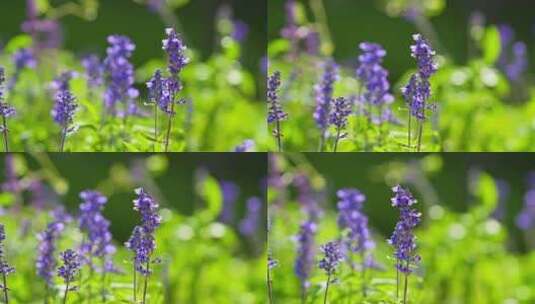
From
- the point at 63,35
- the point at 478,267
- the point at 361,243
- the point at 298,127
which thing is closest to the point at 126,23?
the point at 63,35

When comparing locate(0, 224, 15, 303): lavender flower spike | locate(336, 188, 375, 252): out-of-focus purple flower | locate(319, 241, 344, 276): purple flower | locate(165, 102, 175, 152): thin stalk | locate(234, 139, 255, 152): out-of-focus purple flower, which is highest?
locate(165, 102, 175, 152): thin stalk

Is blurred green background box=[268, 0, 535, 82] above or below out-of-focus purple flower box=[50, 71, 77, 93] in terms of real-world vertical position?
above

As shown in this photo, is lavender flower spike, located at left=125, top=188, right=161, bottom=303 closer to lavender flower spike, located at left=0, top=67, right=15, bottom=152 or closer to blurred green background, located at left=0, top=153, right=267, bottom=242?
blurred green background, located at left=0, top=153, right=267, bottom=242

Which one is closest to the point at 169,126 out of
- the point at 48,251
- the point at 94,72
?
the point at 94,72

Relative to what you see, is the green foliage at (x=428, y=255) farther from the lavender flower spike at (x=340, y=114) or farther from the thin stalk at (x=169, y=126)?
the thin stalk at (x=169, y=126)

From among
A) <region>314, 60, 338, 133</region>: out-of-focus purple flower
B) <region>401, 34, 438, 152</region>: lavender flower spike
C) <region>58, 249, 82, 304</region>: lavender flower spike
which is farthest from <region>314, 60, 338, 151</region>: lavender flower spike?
<region>58, 249, 82, 304</region>: lavender flower spike

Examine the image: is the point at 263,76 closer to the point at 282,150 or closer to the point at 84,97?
the point at 282,150
